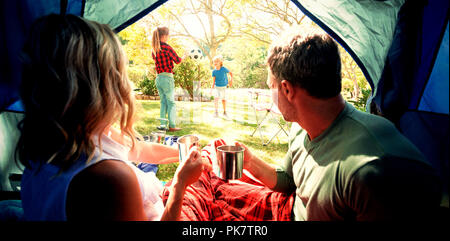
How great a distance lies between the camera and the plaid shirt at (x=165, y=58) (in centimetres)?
534

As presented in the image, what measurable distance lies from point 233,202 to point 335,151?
995mm

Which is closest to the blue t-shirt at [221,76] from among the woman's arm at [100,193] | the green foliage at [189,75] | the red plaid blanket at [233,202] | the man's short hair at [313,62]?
the green foliage at [189,75]

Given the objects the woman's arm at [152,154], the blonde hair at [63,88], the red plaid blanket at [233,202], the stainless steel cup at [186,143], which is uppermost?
the blonde hair at [63,88]

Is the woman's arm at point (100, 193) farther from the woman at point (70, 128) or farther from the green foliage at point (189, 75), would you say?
the green foliage at point (189, 75)

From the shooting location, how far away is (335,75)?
1.41 metres

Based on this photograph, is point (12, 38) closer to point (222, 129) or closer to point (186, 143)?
point (186, 143)

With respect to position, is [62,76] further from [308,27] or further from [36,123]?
[308,27]

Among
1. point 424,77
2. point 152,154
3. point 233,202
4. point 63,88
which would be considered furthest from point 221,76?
point 63,88

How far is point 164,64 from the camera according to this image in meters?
5.46

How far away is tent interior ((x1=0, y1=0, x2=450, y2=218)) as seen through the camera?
4.02ft

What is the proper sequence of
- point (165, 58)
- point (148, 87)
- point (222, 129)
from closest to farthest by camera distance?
point (165, 58) → point (222, 129) → point (148, 87)
